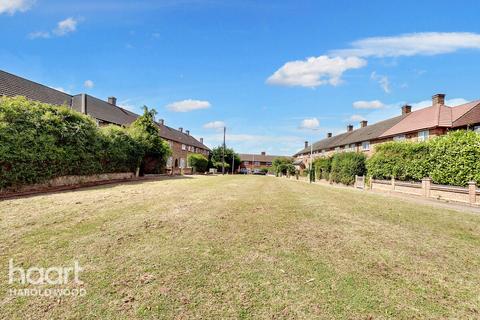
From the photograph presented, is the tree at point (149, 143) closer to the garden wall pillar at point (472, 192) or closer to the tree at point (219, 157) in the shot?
the garden wall pillar at point (472, 192)

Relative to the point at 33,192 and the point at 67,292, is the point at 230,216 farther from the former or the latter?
the point at 33,192

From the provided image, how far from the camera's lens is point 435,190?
1714 cm

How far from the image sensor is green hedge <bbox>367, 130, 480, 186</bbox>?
1639 centimetres

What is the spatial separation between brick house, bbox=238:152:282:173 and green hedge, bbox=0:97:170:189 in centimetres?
8077

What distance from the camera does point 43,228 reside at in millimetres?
5801

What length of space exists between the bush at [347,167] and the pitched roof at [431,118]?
8107 mm


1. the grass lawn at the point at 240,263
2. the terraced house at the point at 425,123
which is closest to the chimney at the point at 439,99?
the terraced house at the point at 425,123

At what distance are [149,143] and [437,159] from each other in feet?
78.1

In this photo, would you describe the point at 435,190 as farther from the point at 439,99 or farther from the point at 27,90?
the point at 27,90

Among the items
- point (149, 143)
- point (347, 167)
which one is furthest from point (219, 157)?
point (149, 143)

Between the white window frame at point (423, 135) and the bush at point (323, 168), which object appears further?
the bush at point (323, 168)

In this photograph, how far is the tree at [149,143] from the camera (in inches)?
941

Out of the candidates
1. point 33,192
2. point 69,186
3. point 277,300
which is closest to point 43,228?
point 277,300

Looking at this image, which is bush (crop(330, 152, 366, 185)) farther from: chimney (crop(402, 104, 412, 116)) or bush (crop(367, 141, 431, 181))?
chimney (crop(402, 104, 412, 116))
